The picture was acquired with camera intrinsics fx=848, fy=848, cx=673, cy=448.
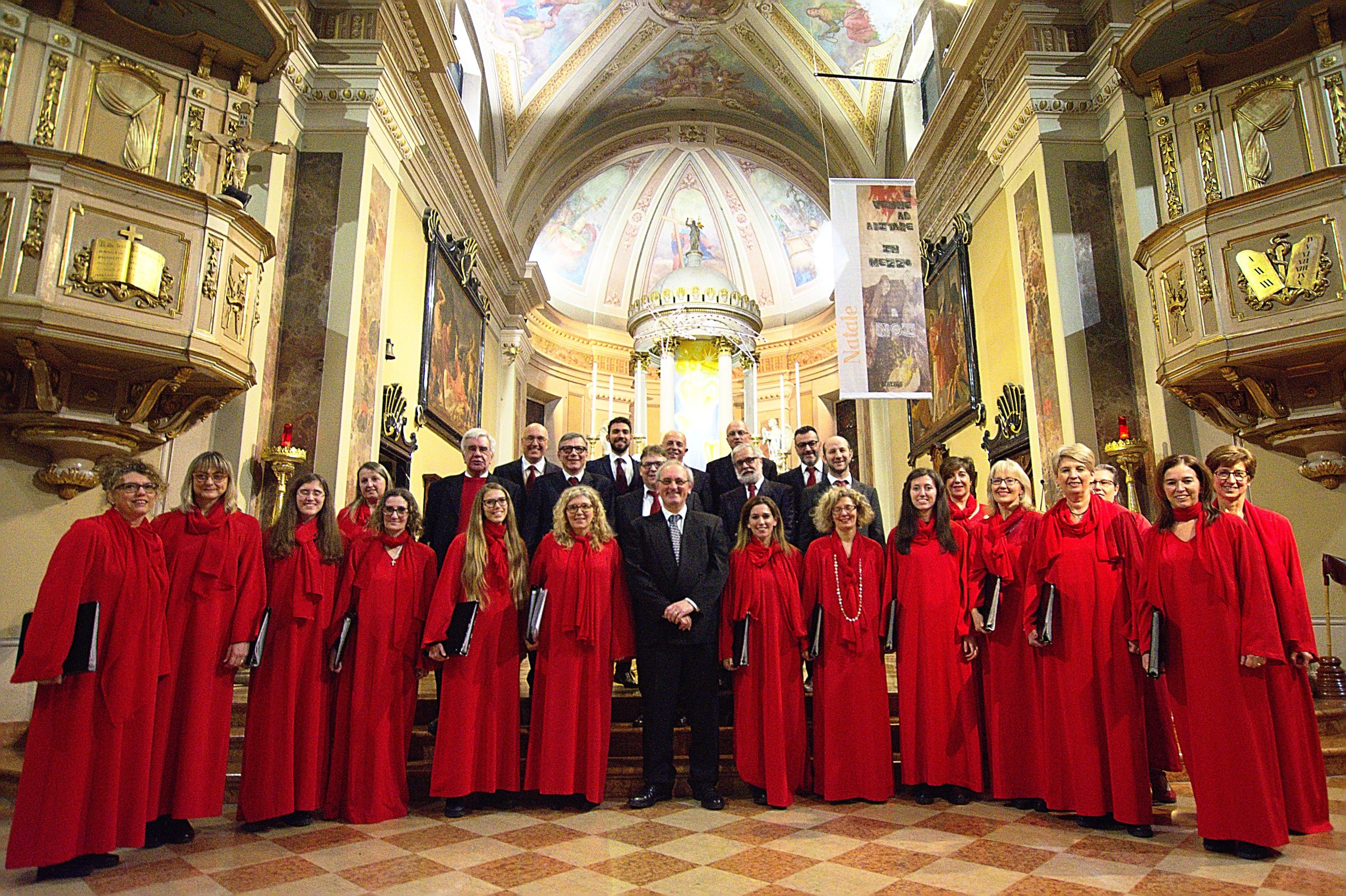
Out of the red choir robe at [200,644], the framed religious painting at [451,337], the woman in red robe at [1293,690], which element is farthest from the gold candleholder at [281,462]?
the woman in red robe at [1293,690]

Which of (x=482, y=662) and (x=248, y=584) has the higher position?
(x=248, y=584)

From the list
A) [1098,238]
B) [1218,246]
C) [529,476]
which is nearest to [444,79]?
[529,476]

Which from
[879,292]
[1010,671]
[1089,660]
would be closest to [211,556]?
[1010,671]

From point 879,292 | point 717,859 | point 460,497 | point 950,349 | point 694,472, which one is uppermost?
point 950,349

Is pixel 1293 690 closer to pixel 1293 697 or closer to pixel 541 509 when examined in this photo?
pixel 1293 697

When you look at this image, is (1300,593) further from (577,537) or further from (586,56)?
(586,56)

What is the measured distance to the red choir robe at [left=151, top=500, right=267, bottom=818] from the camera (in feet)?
11.8

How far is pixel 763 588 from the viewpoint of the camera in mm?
4379

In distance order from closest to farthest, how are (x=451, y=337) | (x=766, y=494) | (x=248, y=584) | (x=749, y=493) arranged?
(x=248, y=584) → (x=766, y=494) → (x=749, y=493) → (x=451, y=337)

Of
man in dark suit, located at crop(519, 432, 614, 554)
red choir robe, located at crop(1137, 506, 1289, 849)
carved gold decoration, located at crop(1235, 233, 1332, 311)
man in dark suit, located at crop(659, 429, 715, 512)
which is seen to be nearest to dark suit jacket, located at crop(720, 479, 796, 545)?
man in dark suit, located at crop(659, 429, 715, 512)

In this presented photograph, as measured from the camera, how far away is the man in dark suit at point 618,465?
5449 millimetres

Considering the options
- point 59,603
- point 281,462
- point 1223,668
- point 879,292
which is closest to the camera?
point 59,603

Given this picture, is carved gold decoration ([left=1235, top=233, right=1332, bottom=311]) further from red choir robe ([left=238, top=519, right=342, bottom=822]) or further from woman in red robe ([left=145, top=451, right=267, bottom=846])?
woman in red robe ([left=145, top=451, right=267, bottom=846])

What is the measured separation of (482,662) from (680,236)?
16670mm
